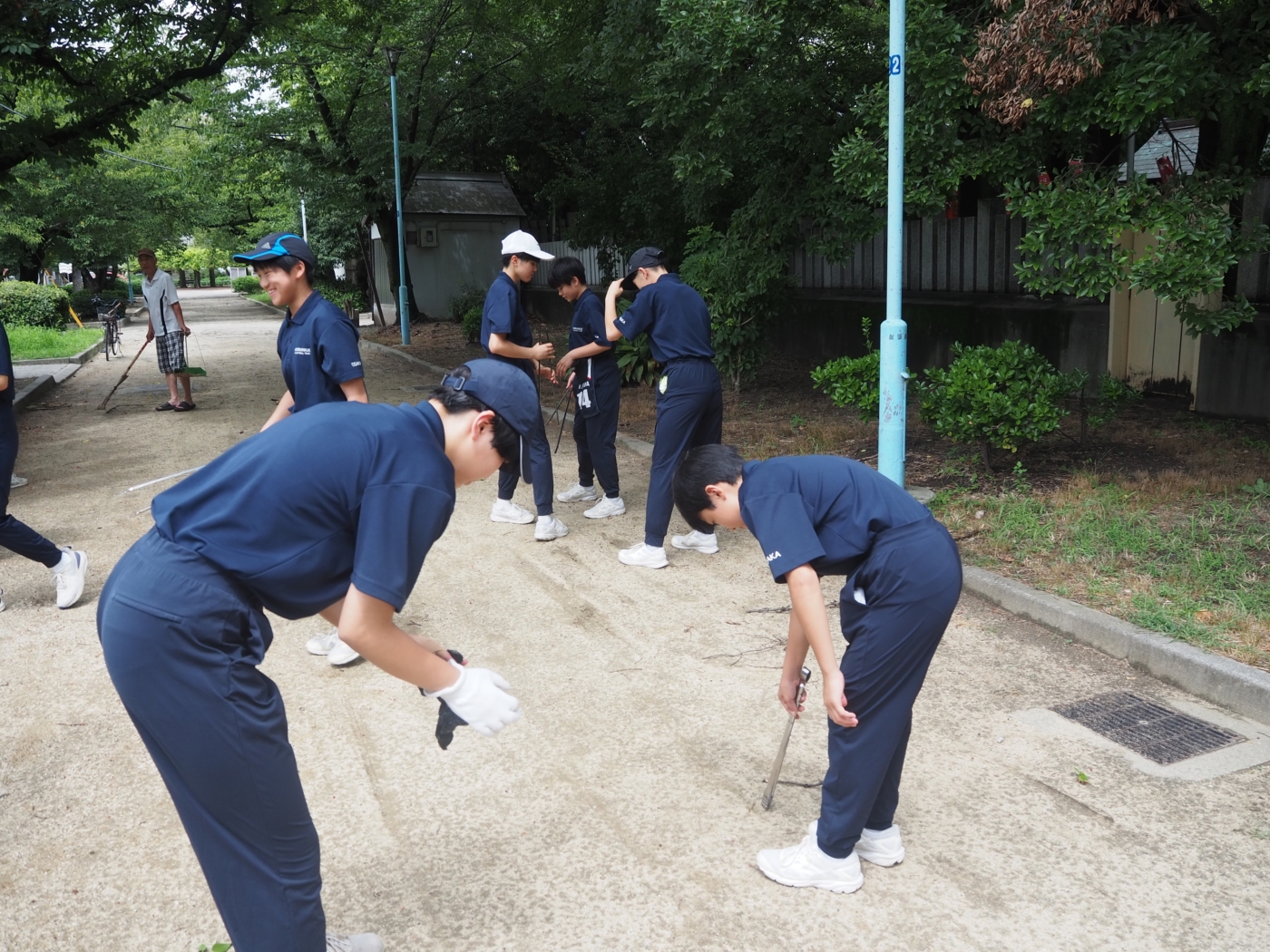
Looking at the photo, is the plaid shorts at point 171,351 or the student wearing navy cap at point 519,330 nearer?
the student wearing navy cap at point 519,330

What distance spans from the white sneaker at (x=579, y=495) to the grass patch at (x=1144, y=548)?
2.56 metres

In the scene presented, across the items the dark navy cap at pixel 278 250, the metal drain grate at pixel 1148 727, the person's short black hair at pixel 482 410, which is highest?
the dark navy cap at pixel 278 250

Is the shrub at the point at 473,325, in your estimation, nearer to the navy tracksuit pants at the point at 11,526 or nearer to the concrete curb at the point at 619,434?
the concrete curb at the point at 619,434

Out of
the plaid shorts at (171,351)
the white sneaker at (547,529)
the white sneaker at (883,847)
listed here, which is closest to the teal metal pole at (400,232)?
the plaid shorts at (171,351)

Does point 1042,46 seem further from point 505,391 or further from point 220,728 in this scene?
point 220,728

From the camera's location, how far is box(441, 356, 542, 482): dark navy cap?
7.28ft

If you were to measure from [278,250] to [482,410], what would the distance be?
2624 millimetres

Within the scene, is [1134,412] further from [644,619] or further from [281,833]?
[281,833]

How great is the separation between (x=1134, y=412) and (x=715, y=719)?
21.2ft

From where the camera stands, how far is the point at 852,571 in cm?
280

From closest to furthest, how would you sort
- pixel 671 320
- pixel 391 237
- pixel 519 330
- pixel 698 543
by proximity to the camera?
pixel 671 320
pixel 698 543
pixel 519 330
pixel 391 237

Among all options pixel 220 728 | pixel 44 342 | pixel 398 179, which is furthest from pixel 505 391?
pixel 44 342

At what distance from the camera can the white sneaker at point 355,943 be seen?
8.66 ft

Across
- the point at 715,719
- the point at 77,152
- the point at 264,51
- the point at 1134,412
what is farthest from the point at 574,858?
the point at 264,51
